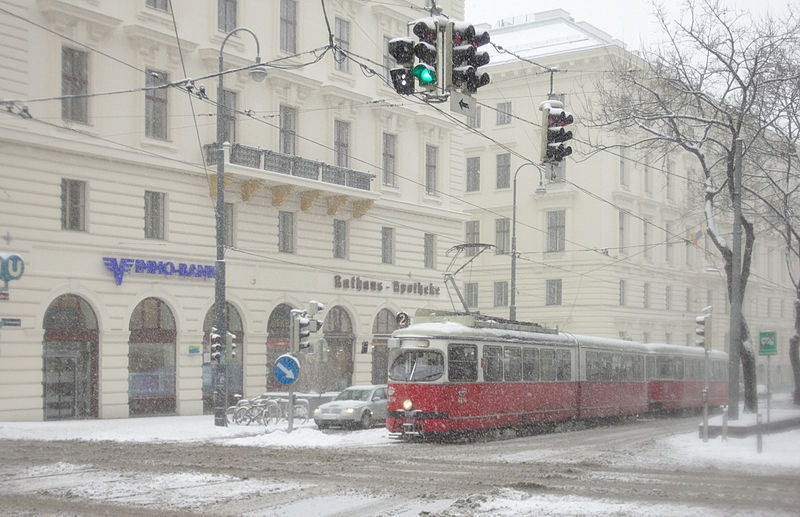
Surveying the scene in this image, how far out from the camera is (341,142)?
4012 centimetres

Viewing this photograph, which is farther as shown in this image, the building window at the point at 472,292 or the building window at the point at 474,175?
the building window at the point at 474,175

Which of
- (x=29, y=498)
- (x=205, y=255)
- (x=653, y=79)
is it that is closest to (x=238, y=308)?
(x=205, y=255)

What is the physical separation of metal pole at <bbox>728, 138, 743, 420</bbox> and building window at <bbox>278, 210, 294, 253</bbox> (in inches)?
675

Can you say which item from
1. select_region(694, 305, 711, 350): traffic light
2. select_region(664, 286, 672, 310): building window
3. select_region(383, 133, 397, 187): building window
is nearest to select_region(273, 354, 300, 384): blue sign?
select_region(694, 305, 711, 350): traffic light

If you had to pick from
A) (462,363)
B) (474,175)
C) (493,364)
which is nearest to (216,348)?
(462,363)

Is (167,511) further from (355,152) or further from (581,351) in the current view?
(355,152)

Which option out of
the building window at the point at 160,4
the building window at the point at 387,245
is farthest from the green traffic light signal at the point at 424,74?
the building window at the point at 387,245

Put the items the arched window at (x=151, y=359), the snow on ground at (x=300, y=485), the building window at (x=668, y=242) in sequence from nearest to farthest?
1. the snow on ground at (x=300, y=485)
2. the arched window at (x=151, y=359)
3. the building window at (x=668, y=242)

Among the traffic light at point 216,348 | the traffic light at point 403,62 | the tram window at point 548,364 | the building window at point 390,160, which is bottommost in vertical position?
the tram window at point 548,364

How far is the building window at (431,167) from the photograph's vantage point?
147ft

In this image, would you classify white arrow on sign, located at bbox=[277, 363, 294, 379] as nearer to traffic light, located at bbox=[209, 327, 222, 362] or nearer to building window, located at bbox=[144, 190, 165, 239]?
traffic light, located at bbox=[209, 327, 222, 362]

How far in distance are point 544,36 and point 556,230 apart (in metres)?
12.4

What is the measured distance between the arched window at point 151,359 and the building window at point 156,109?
212 inches

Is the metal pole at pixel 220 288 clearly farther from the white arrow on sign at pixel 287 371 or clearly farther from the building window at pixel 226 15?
the building window at pixel 226 15
